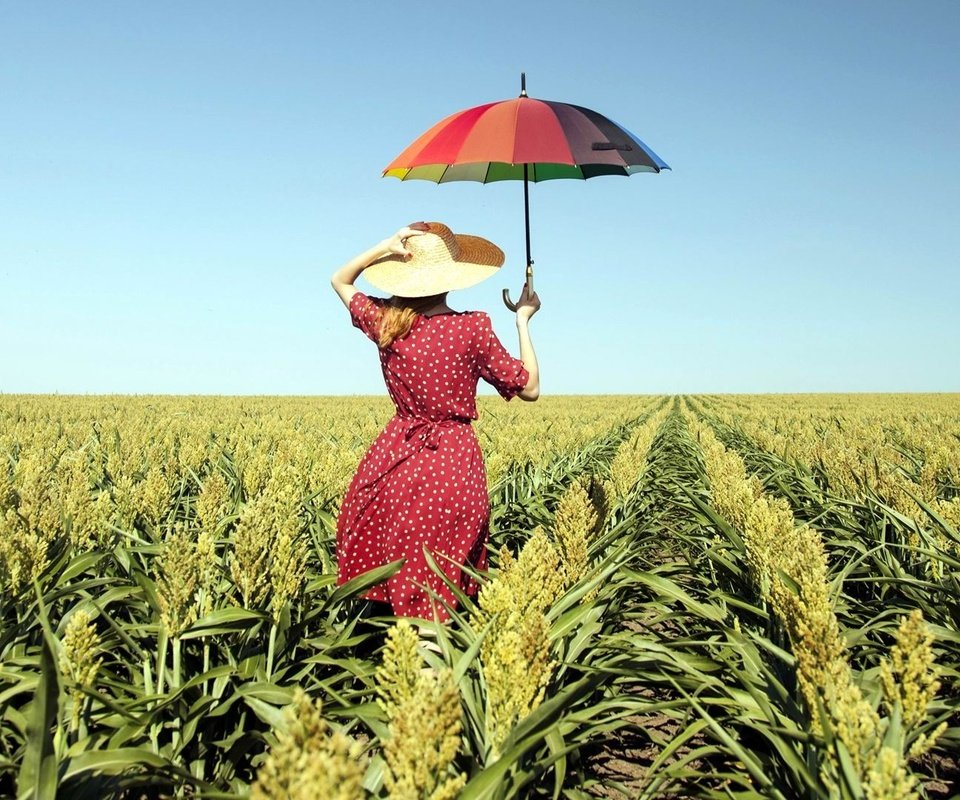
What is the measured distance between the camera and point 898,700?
1912 mm

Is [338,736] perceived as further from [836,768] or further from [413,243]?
[413,243]

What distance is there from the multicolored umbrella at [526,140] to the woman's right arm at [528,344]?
0.50 feet

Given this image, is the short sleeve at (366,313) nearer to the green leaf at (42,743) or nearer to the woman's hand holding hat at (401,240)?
the woman's hand holding hat at (401,240)

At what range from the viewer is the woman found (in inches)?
144

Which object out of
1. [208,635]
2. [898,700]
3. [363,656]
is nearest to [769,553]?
[898,700]

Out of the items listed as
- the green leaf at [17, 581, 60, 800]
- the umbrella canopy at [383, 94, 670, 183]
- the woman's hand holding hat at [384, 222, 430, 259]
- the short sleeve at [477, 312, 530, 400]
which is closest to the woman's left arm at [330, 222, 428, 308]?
the woman's hand holding hat at [384, 222, 430, 259]

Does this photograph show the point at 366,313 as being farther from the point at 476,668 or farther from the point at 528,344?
the point at 476,668

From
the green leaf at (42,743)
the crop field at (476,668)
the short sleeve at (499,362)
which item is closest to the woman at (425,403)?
the short sleeve at (499,362)

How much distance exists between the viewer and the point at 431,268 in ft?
12.1

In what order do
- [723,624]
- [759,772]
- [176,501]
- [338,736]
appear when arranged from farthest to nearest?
[176,501]
[723,624]
[759,772]
[338,736]

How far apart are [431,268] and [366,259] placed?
0.31 metres

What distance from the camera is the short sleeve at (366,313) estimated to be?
149 inches

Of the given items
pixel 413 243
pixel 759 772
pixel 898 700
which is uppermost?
pixel 413 243

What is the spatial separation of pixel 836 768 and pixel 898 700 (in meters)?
0.24
